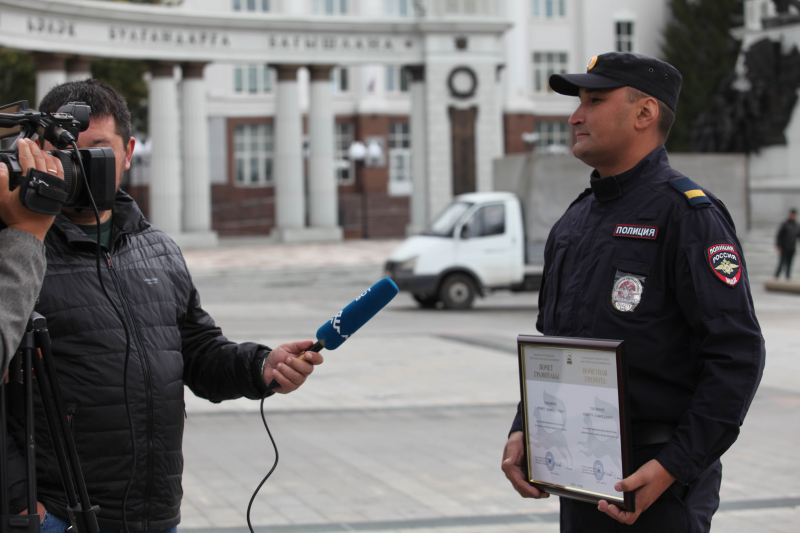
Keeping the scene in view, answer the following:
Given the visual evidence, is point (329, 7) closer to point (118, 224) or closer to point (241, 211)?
point (241, 211)

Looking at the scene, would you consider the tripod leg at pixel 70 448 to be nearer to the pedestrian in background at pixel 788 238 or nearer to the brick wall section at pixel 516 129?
the pedestrian in background at pixel 788 238

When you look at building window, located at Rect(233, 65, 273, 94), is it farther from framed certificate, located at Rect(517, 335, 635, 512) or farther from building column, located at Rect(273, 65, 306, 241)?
framed certificate, located at Rect(517, 335, 635, 512)

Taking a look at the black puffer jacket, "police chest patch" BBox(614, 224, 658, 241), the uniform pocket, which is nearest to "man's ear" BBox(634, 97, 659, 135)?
"police chest patch" BBox(614, 224, 658, 241)

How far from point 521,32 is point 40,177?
185ft

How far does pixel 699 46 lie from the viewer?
192 ft

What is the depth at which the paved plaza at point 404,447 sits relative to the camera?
5707 millimetres

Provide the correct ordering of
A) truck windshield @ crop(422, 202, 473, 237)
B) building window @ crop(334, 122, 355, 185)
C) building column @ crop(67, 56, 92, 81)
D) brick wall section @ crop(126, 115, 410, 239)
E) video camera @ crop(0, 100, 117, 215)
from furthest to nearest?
building window @ crop(334, 122, 355, 185) → brick wall section @ crop(126, 115, 410, 239) → building column @ crop(67, 56, 92, 81) → truck windshield @ crop(422, 202, 473, 237) → video camera @ crop(0, 100, 117, 215)

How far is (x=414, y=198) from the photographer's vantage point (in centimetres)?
3462

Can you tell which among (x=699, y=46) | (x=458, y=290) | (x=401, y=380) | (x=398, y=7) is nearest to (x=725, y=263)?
(x=401, y=380)

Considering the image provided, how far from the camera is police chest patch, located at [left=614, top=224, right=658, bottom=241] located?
109 inches

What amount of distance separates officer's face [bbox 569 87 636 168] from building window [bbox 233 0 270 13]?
52034 mm

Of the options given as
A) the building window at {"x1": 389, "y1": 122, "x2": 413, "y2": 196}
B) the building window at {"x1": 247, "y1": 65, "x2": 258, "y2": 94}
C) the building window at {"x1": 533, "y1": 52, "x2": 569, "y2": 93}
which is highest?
the building window at {"x1": 533, "y1": 52, "x2": 569, "y2": 93}

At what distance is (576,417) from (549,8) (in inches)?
2292

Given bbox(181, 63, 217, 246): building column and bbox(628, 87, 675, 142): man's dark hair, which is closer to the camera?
bbox(628, 87, 675, 142): man's dark hair
